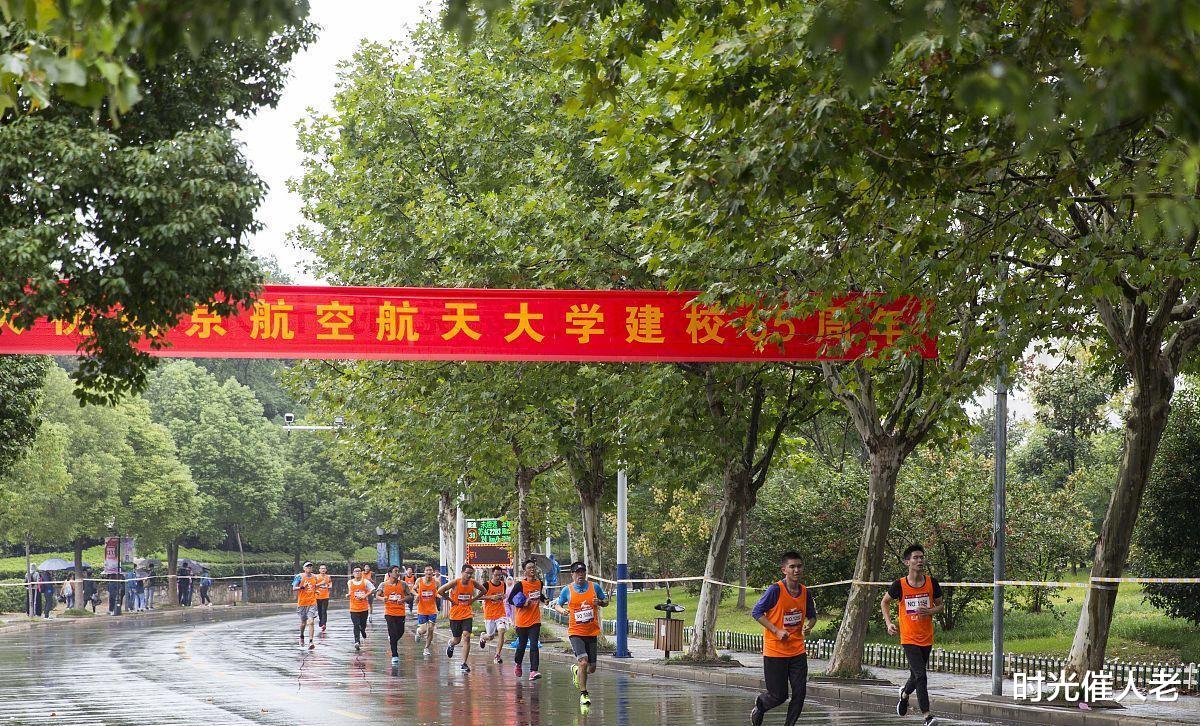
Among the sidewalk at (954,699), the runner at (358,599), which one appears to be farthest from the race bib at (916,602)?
the runner at (358,599)

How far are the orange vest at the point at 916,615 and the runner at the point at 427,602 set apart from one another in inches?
542

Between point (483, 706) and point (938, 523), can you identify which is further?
point (938, 523)

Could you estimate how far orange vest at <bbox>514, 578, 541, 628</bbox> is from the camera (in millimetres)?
20469

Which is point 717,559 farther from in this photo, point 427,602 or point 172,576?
point 172,576

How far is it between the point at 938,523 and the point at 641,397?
20.8 ft

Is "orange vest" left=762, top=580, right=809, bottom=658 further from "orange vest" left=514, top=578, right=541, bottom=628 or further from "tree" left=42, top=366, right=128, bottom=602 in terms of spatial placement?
"tree" left=42, top=366, right=128, bottom=602

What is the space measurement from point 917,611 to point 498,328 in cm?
739

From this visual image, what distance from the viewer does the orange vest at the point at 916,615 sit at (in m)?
15.0

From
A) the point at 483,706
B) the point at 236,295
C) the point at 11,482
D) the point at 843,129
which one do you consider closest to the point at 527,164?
the point at 483,706

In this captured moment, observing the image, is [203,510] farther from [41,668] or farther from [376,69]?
[41,668]

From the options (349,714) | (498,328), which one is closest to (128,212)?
(349,714)

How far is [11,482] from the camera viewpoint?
46500 millimetres

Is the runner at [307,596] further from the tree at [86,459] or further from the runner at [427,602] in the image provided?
the tree at [86,459]

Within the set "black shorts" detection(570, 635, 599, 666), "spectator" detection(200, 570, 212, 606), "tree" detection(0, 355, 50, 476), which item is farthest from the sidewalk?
"spectator" detection(200, 570, 212, 606)
